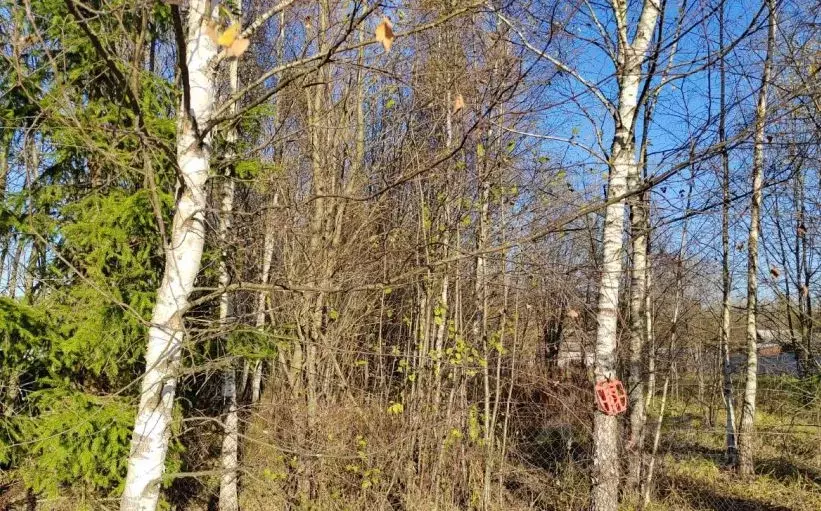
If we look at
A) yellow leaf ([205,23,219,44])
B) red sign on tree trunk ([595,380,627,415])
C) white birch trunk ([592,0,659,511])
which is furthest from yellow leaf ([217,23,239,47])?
red sign on tree trunk ([595,380,627,415])

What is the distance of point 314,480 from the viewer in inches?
196

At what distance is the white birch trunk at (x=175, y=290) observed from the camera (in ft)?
7.32

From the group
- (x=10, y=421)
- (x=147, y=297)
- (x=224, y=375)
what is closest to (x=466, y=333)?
(x=224, y=375)

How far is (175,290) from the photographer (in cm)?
230

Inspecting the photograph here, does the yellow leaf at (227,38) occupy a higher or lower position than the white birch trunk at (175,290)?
higher

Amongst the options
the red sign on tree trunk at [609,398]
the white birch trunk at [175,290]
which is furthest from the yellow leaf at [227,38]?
the red sign on tree trunk at [609,398]

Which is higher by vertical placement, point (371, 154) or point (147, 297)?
point (371, 154)

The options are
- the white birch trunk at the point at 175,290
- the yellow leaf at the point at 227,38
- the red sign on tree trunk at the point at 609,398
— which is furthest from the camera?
the red sign on tree trunk at the point at 609,398

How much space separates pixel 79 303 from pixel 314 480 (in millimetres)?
2511

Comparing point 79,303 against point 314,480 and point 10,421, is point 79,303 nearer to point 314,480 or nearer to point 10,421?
point 10,421

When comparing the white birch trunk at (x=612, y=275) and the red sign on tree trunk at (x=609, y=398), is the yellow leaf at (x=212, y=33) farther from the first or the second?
the red sign on tree trunk at (x=609, y=398)

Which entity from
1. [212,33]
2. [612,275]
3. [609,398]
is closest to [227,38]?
[212,33]

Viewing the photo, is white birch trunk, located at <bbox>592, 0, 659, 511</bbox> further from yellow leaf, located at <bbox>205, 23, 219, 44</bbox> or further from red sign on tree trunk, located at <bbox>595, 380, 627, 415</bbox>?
yellow leaf, located at <bbox>205, 23, 219, 44</bbox>

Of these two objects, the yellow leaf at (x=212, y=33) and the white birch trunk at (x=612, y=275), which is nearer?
the yellow leaf at (x=212, y=33)
